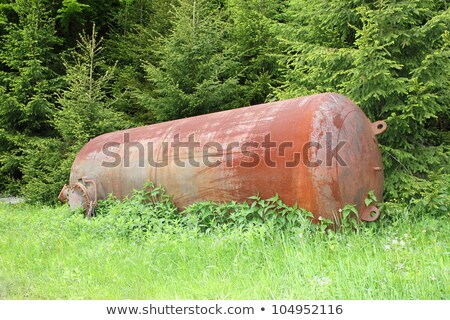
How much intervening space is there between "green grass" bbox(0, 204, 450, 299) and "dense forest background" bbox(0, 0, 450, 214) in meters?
1.68

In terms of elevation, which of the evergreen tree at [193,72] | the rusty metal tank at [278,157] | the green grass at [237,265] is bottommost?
the green grass at [237,265]

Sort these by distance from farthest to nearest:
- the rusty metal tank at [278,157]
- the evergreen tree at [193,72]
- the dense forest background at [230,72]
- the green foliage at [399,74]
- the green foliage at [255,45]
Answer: the green foliage at [255,45]
the evergreen tree at [193,72]
the dense forest background at [230,72]
the green foliage at [399,74]
the rusty metal tank at [278,157]

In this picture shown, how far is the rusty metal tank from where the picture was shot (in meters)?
4.12

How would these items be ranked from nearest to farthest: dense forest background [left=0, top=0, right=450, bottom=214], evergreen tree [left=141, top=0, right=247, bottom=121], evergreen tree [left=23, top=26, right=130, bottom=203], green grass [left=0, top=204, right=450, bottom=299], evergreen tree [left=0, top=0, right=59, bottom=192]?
green grass [left=0, top=204, right=450, bottom=299] < dense forest background [left=0, top=0, right=450, bottom=214] < evergreen tree [left=141, top=0, right=247, bottom=121] < evergreen tree [left=23, top=26, right=130, bottom=203] < evergreen tree [left=0, top=0, right=59, bottom=192]

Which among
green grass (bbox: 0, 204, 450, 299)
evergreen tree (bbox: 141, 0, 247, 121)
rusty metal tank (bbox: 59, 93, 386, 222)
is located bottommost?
green grass (bbox: 0, 204, 450, 299)

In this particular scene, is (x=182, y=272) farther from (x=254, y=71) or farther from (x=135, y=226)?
(x=254, y=71)

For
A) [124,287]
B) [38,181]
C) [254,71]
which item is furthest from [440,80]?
[38,181]

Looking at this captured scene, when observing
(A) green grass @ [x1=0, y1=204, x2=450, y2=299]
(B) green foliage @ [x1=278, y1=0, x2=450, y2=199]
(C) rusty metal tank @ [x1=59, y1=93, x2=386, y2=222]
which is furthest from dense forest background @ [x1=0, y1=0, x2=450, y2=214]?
(A) green grass @ [x1=0, y1=204, x2=450, y2=299]

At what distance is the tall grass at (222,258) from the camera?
304 centimetres

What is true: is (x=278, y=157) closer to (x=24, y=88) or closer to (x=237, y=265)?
(x=237, y=265)

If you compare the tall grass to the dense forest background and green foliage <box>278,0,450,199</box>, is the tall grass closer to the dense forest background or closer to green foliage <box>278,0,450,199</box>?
green foliage <box>278,0,450,199</box>

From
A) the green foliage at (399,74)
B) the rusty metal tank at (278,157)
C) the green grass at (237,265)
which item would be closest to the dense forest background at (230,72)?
the green foliage at (399,74)

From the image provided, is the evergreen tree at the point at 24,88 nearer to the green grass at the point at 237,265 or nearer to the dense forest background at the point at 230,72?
the dense forest background at the point at 230,72

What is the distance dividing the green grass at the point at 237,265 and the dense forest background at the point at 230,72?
5.53 ft
